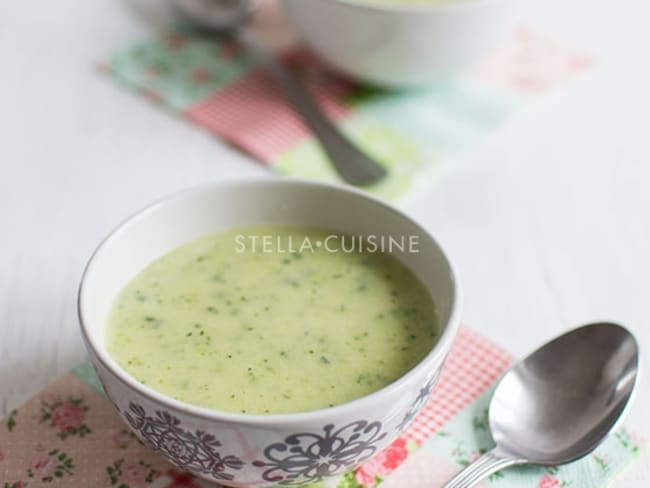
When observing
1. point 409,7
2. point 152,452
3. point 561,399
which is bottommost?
point 152,452

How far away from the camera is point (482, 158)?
5.50 feet

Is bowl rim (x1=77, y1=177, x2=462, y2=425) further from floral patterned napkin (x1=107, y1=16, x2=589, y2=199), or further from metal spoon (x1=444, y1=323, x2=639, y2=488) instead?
floral patterned napkin (x1=107, y1=16, x2=589, y2=199)

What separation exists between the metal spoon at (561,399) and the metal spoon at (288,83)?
52 cm

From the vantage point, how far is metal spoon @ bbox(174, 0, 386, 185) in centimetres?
160

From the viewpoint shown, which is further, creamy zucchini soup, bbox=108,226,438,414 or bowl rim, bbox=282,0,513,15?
bowl rim, bbox=282,0,513,15

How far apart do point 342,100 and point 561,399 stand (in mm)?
853

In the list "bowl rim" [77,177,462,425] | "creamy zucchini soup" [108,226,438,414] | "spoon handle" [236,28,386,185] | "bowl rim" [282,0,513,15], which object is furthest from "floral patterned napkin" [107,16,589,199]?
"bowl rim" [77,177,462,425]

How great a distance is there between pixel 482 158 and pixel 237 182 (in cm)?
60

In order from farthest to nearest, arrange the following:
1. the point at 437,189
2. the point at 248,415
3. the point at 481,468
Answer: the point at 437,189 < the point at 481,468 < the point at 248,415

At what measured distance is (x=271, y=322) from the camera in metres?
1.08

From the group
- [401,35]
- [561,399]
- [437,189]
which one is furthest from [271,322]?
[401,35]

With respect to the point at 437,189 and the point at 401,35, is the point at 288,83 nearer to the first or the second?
the point at 401,35

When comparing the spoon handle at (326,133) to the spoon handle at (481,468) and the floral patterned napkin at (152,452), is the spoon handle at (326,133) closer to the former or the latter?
the floral patterned napkin at (152,452)

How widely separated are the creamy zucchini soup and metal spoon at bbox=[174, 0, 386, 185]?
369mm
